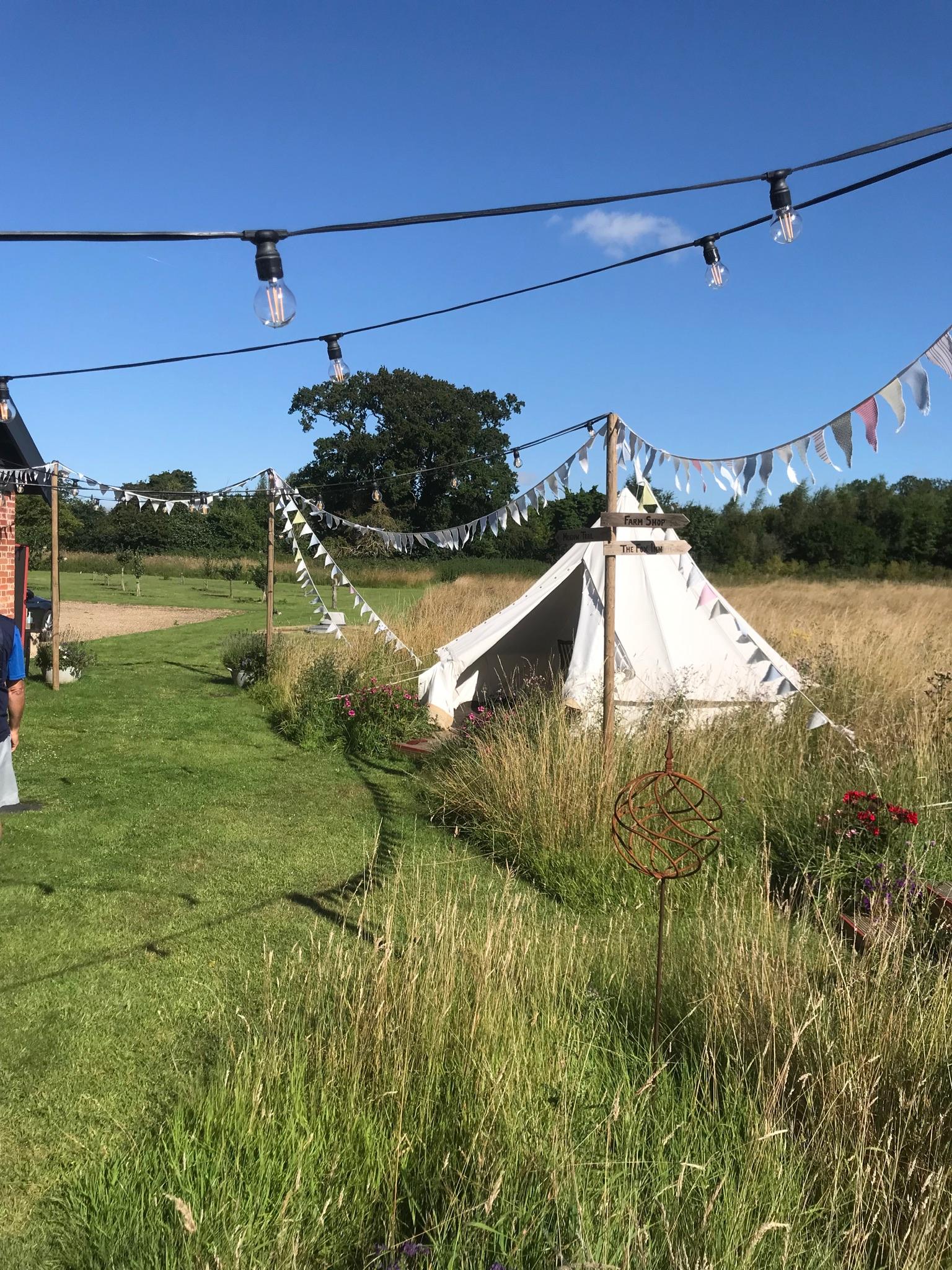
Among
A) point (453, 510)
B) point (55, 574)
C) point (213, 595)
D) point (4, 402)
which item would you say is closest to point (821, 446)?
point (4, 402)

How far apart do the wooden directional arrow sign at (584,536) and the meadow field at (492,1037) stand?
133 centimetres

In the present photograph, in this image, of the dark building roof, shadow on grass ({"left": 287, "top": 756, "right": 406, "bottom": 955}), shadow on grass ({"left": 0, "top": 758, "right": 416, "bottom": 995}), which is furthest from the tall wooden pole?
shadow on grass ({"left": 0, "top": 758, "right": 416, "bottom": 995})

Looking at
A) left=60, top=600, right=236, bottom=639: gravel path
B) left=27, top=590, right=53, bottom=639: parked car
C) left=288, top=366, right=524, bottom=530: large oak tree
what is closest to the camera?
left=27, top=590, right=53, bottom=639: parked car

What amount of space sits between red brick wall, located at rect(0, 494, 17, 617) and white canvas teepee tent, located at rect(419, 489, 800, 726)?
6596 mm

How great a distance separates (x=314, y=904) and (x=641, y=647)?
427 centimetres

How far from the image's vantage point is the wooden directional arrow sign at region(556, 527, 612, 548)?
18.4 ft

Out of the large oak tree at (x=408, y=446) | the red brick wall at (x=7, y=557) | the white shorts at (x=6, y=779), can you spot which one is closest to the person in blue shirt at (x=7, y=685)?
the white shorts at (x=6, y=779)

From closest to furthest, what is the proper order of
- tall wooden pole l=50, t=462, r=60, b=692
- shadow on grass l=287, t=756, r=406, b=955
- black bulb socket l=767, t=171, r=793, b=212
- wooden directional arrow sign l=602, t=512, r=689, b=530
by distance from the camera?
1. black bulb socket l=767, t=171, r=793, b=212
2. shadow on grass l=287, t=756, r=406, b=955
3. wooden directional arrow sign l=602, t=512, r=689, b=530
4. tall wooden pole l=50, t=462, r=60, b=692

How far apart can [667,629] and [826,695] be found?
1.51 m

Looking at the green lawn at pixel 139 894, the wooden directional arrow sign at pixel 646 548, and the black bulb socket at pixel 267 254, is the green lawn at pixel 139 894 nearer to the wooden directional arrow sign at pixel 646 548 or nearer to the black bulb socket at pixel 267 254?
the wooden directional arrow sign at pixel 646 548

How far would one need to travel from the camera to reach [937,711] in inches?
268

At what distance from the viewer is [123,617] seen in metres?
24.2

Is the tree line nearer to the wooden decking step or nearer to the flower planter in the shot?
the flower planter

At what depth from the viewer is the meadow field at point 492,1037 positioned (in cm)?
225
